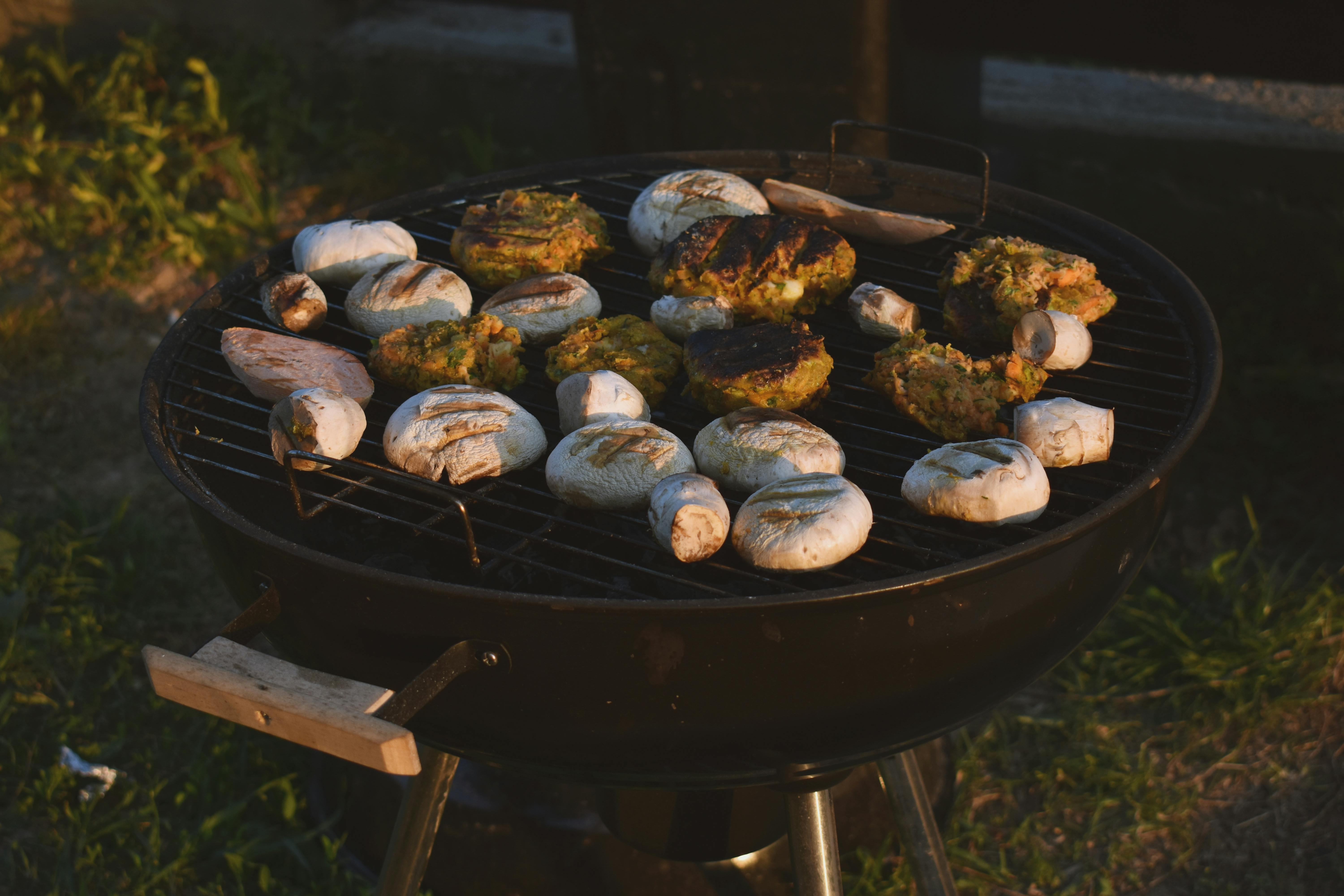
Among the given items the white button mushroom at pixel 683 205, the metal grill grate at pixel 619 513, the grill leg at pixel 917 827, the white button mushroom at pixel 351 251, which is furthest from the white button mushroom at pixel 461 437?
the grill leg at pixel 917 827

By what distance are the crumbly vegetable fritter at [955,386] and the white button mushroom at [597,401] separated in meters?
0.44

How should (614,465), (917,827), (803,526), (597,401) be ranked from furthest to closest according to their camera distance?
(917,827) → (597,401) → (614,465) → (803,526)

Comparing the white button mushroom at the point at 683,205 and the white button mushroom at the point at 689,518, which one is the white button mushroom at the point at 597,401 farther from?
the white button mushroom at the point at 683,205

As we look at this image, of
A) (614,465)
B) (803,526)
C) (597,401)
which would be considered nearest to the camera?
(803,526)

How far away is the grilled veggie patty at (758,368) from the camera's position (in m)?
1.87

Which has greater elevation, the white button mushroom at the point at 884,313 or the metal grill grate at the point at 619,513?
the white button mushroom at the point at 884,313

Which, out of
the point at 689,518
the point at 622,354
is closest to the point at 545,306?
the point at 622,354

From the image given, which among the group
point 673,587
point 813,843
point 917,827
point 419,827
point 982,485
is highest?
point 982,485

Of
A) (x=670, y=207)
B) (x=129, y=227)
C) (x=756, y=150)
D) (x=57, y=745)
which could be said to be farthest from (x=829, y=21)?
(x=129, y=227)

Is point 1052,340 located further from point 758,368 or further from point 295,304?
point 295,304

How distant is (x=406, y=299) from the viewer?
211cm

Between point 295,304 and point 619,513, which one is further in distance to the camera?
point 295,304

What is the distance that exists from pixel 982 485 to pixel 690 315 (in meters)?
0.68

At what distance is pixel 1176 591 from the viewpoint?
3.50m
